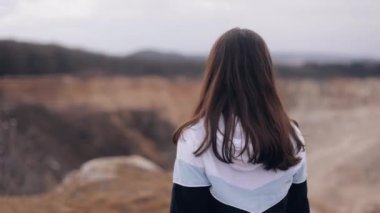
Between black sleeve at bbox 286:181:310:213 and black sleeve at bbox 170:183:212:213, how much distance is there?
0.42 meters

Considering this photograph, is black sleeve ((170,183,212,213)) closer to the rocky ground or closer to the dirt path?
the rocky ground

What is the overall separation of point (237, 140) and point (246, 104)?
6.0 inches

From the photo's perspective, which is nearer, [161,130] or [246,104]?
[246,104]

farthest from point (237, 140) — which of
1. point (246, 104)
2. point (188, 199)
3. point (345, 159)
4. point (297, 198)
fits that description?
point (345, 159)

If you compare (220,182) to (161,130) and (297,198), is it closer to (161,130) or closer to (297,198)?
(297,198)

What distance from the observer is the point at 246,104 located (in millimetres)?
2648

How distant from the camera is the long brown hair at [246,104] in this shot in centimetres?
261

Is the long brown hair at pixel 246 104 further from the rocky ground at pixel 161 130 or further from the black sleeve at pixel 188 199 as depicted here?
the rocky ground at pixel 161 130

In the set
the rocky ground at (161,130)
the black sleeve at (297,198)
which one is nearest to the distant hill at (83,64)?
the rocky ground at (161,130)

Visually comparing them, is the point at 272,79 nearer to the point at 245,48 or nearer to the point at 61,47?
the point at 245,48

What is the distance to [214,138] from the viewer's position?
2586 mm

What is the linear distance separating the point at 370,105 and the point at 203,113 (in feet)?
147

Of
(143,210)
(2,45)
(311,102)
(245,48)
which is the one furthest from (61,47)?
(245,48)

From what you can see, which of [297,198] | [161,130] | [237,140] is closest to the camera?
[237,140]
